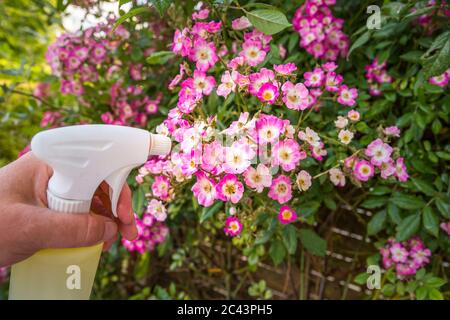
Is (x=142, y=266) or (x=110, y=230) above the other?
(x=110, y=230)

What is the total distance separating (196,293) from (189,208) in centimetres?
46

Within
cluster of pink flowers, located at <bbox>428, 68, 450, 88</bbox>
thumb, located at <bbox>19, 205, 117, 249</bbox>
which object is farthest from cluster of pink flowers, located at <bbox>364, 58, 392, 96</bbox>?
thumb, located at <bbox>19, 205, 117, 249</bbox>

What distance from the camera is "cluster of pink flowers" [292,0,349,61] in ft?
3.10

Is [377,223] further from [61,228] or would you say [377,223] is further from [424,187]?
[61,228]

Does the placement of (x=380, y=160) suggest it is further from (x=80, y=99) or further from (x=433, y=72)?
(x=80, y=99)

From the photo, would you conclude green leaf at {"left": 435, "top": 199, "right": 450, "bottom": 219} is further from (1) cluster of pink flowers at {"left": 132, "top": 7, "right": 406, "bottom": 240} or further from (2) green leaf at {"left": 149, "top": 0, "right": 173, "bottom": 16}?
(2) green leaf at {"left": 149, "top": 0, "right": 173, "bottom": 16}

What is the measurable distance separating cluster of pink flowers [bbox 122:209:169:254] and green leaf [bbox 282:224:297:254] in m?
0.38

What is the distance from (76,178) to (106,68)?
745 mm

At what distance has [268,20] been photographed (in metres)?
0.69

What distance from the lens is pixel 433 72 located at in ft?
2.44

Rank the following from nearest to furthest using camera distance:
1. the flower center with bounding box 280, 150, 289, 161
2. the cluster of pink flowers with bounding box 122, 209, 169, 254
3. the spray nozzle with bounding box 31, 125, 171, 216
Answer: the spray nozzle with bounding box 31, 125, 171, 216 → the flower center with bounding box 280, 150, 289, 161 → the cluster of pink flowers with bounding box 122, 209, 169, 254

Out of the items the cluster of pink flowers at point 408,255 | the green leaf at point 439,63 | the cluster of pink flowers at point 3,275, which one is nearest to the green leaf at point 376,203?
the cluster of pink flowers at point 408,255

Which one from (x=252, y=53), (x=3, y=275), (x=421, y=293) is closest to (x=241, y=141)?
(x=252, y=53)
